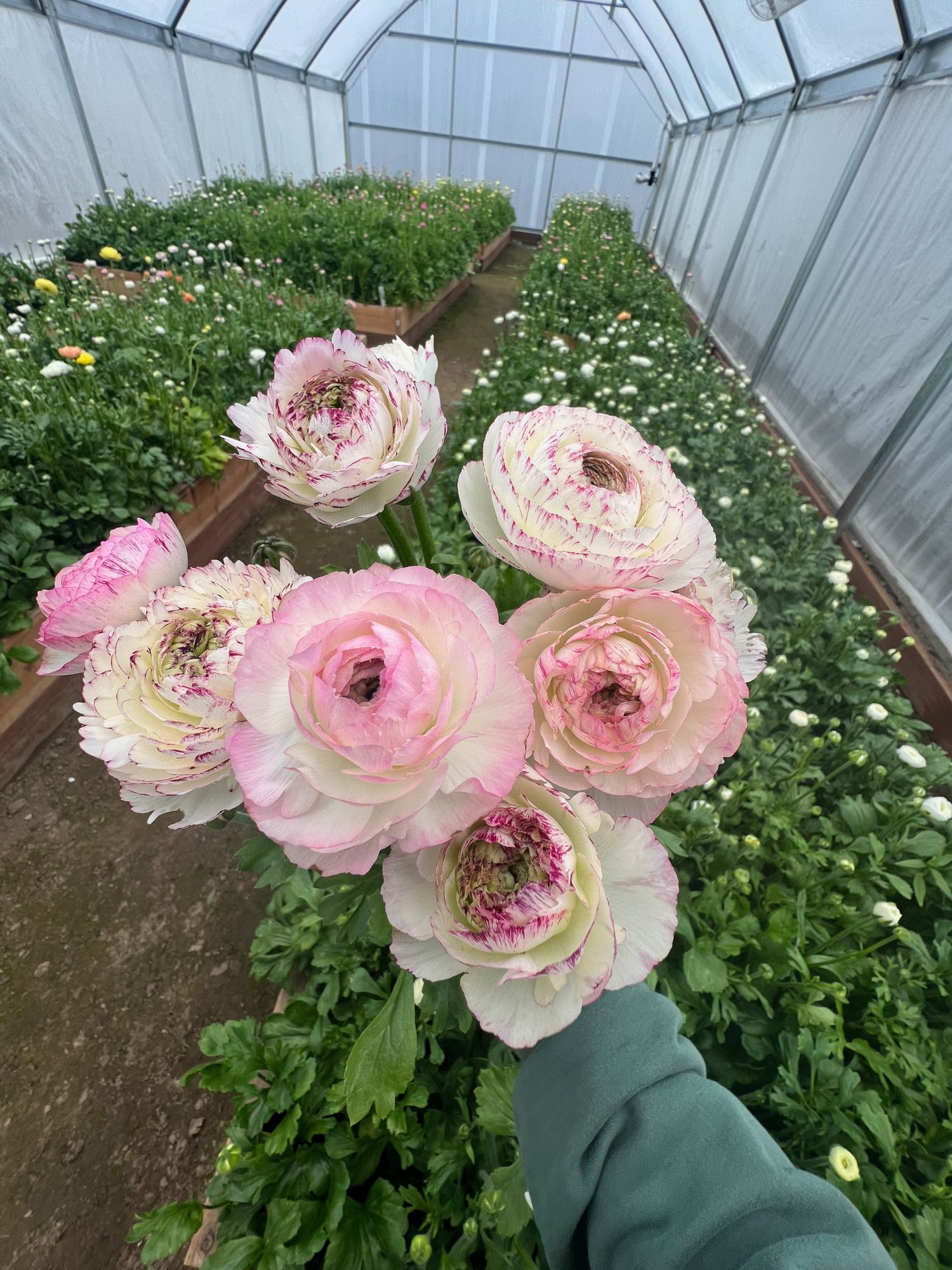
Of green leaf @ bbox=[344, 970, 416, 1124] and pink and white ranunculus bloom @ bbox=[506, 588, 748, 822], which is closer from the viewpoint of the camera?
pink and white ranunculus bloom @ bbox=[506, 588, 748, 822]

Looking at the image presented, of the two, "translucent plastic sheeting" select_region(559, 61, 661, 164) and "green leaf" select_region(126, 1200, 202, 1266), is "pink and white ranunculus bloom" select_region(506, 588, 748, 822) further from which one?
"translucent plastic sheeting" select_region(559, 61, 661, 164)

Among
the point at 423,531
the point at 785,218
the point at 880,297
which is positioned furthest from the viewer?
the point at 785,218

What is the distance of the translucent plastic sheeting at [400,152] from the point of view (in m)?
11.6

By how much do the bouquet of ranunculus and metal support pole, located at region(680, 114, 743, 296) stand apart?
8612mm

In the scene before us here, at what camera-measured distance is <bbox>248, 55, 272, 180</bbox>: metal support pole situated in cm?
800

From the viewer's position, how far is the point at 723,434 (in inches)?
125

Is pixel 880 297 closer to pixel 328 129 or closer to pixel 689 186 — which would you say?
pixel 689 186

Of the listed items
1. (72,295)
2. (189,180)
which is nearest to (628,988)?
(72,295)

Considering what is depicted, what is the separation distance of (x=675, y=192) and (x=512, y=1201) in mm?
12577

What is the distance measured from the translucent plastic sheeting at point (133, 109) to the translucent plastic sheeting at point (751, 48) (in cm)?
585

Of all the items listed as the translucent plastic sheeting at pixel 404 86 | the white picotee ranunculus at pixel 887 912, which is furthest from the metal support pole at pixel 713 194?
the white picotee ranunculus at pixel 887 912

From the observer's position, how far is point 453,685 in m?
0.34

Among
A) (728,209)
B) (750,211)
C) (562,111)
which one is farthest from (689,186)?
(562,111)

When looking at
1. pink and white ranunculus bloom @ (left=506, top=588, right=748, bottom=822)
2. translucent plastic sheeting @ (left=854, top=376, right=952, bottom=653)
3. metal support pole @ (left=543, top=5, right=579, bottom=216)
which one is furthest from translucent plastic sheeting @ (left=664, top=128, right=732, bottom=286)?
pink and white ranunculus bloom @ (left=506, top=588, right=748, bottom=822)
